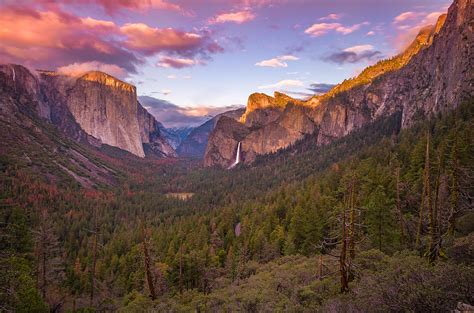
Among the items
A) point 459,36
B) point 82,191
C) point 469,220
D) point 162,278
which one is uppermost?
point 459,36

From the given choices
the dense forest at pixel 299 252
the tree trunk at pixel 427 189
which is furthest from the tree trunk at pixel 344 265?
the tree trunk at pixel 427 189

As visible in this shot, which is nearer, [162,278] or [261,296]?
[261,296]

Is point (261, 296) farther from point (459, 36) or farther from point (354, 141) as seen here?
→ point (354, 141)

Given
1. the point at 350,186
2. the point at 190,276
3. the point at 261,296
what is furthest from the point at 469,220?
the point at 190,276

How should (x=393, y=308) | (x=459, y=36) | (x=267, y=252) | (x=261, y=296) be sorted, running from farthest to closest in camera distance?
(x=459, y=36) → (x=267, y=252) → (x=261, y=296) → (x=393, y=308)

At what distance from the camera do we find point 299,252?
158 ft

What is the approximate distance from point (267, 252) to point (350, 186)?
1334 inches

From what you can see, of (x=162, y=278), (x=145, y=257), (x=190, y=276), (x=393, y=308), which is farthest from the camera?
(x=190, y=276)

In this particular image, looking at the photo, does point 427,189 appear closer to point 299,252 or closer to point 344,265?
point 344,265

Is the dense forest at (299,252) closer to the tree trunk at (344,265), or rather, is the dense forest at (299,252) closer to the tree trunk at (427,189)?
the tree trunk at (344,265)

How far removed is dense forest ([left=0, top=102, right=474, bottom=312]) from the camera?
16.0m

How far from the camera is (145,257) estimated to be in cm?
3025

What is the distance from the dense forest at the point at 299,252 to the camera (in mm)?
16047

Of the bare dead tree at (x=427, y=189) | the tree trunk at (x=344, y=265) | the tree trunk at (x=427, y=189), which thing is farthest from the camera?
the bare dead tree at (x=427, y=189)
